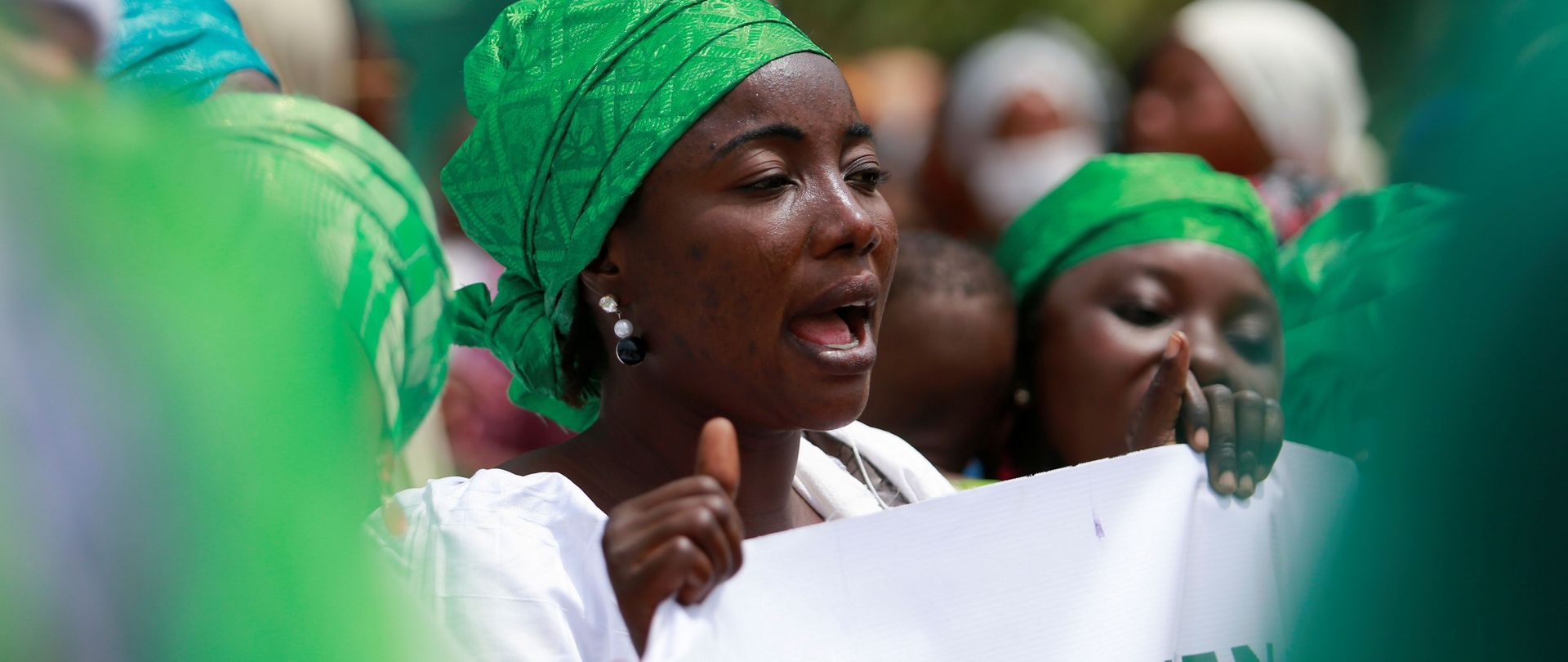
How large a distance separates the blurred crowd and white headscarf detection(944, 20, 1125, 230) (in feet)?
5.00

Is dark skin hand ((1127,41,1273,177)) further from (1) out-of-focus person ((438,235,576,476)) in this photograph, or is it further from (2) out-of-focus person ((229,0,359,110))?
(2) out-of-focus person ((229,0,359,110))

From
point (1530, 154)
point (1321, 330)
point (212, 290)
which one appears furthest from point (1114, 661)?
point (1321, 330)

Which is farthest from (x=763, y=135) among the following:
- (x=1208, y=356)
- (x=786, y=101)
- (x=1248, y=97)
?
(x=1248, y=97)

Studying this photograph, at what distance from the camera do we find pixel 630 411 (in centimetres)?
235

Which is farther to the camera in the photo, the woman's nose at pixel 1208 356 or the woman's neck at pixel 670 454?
the woman's nose at pixel 1208 356

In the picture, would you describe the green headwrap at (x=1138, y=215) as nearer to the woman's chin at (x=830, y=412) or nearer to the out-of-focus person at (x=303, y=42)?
the woman's chin at (x=830, y=412)

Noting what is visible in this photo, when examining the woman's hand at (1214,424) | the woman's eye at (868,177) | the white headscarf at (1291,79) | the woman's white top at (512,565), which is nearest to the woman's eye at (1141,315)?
the woman's hand at (1214,424)

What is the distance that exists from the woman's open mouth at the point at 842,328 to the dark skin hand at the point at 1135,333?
108cm

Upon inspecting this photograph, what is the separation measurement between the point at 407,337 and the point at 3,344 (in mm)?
1890

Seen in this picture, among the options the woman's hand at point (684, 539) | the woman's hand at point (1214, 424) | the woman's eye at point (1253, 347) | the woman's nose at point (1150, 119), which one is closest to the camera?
the woman's hand at point (684, 539)

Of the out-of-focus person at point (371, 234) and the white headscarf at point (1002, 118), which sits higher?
the out-of-focus person at point (371, 234)

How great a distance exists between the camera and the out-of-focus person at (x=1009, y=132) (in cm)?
650


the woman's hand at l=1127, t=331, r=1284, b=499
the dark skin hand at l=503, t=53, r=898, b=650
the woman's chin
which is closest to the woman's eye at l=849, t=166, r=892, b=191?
the dark skin hand at l=503, t=53, r=898, b=650

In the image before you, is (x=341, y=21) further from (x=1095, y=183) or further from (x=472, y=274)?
(x=1095, y=183)
